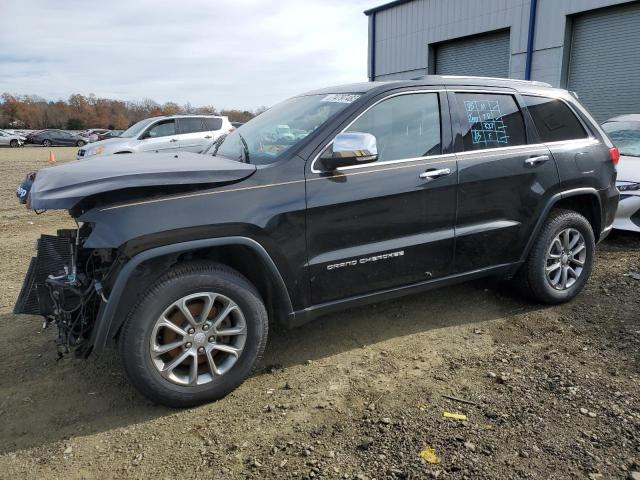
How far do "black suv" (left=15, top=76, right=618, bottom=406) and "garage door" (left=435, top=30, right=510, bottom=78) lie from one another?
12.5 m

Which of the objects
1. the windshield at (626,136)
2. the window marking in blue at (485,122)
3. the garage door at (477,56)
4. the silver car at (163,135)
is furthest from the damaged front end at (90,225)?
the garage door at (477,56)

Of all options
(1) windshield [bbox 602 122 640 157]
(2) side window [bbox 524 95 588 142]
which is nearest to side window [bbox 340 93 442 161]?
(2) side window [bbox 524 95 588 142]

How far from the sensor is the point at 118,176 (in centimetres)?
265

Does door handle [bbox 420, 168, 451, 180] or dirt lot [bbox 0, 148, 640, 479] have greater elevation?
door handle [bbox 420, 168, 451, 180]

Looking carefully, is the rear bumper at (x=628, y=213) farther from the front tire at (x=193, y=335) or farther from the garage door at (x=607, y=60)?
the garage door at (x=607, y=60)

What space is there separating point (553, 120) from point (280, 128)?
231 cm

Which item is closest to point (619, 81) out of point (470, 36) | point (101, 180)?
point (470, 36)

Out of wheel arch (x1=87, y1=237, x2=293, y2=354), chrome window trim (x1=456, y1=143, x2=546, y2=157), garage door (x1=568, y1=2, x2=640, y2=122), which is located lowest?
wheel arch (x1=87, y1=237, x2=293, y2=354)

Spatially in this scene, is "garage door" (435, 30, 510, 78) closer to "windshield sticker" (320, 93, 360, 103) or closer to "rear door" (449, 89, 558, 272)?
"rear door" (449, 89, 558, 272)

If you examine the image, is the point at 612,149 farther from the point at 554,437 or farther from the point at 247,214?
the point at 247,214

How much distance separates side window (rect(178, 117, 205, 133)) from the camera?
1411cm

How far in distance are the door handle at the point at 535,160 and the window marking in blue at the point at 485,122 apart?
225mm

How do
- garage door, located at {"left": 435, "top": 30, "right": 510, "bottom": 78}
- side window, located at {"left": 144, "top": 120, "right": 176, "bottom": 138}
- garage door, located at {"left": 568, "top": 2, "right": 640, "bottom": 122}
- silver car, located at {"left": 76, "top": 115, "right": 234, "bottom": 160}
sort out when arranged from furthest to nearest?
garage door, located at {"left": 435, "top": 30, "right": 510, "bottom": 78} < side window, located at {"left": 144, "top": 120, "right": 176, "bottom": 138} < silver car, located at {"left": 76, "top": 115, "right": 234, "bottom": 160} < garage door, located at {"left": 568, "top": 2, "right": 640, "bottom": 122}

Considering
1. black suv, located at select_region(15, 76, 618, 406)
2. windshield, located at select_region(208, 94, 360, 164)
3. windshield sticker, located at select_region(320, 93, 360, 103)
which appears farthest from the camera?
windshield sticker, located at select_region(320, 93, 360, 103)
